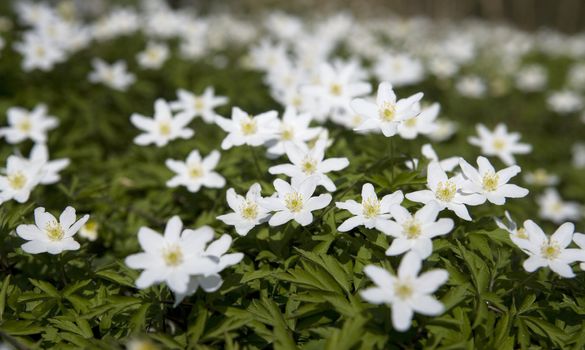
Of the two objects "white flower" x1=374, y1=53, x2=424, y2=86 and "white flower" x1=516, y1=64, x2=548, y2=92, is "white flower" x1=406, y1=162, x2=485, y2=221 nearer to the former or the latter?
"white flower" x1=374, y1=53, x2=424, y2=86

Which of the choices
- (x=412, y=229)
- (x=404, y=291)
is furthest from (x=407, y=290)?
(x=412, y=229)

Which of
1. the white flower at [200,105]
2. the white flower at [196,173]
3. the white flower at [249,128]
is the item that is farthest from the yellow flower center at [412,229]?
the white flower at [200,105]

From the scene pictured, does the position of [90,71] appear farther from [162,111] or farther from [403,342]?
[403,342]

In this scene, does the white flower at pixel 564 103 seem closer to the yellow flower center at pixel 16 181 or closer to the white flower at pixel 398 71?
the white flower at pixel 398 71

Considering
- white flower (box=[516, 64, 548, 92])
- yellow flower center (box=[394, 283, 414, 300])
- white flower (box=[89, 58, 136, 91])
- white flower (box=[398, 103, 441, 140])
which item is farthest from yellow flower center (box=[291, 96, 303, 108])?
white flower (box=[516, 64, 548, 92])

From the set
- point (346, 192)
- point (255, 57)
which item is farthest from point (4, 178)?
point (255, 57)

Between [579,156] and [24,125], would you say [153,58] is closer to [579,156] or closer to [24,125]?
[24,125]
